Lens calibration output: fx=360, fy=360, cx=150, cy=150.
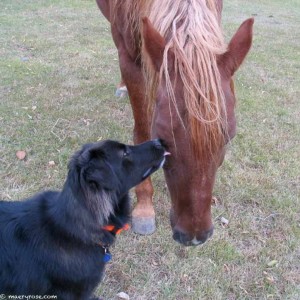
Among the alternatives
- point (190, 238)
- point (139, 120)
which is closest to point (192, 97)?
point (190, 238)

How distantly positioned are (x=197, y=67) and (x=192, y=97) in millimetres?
171

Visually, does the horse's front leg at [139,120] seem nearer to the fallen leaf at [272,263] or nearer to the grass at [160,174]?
the grass at [160,174]

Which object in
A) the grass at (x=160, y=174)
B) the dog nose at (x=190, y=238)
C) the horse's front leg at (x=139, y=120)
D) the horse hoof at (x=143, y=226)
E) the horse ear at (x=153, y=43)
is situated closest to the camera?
the horse ear at (x=153, y=43)

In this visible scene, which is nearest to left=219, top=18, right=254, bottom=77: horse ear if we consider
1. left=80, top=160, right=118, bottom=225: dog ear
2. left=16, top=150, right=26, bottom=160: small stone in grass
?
left=80, top=160, right=118, bottom=225: dog ear

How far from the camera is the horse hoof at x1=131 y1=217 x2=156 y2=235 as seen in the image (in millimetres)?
2758

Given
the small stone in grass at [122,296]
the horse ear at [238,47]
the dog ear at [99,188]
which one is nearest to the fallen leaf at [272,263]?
the small stone in grass at [122,296]

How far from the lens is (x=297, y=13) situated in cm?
1216

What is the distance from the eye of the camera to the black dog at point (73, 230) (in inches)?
71.2

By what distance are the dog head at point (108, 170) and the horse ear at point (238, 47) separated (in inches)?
20.9

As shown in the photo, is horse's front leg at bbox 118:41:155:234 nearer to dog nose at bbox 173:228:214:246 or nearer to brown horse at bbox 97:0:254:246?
brown horse at bbox 97:0:254:246

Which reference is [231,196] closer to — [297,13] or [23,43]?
[23,43]

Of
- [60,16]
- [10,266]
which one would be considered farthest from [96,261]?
[60,16]

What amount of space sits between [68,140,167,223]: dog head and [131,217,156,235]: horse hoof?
772mm

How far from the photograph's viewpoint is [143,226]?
2764mm
